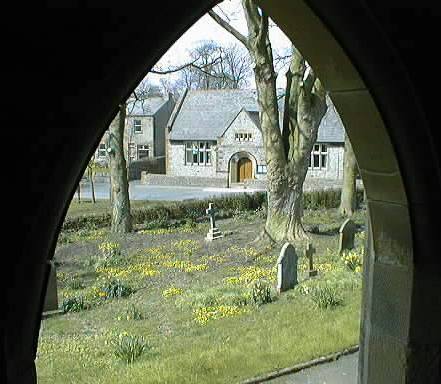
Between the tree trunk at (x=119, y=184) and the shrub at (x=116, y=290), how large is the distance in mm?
4445

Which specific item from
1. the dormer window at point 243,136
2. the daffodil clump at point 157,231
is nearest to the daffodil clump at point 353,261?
the daffodil clump at point 157,231

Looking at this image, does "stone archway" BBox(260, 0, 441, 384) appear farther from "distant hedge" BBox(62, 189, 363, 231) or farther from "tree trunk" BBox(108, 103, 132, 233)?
"distant hedge" BBox(62, 189, 363, 231)

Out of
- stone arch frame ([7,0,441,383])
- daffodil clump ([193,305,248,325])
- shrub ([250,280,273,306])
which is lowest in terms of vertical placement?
daffodil clump ([193,305,248,325])

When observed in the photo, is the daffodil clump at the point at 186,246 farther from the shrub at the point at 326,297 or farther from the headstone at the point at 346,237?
the shrub at the point at 326,297

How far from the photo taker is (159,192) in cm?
2147

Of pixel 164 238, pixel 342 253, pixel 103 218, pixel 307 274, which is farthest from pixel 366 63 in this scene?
pixel 103 218

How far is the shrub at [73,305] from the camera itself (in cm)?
630

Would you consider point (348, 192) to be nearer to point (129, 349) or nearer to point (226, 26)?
point (226, 26)

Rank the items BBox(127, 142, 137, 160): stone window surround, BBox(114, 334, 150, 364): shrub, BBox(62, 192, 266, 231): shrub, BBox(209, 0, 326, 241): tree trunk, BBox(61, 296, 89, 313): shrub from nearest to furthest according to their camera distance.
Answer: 1. BBox(114, 334, 150, 364): shrub
2. BBox(61, 296, 89, 313): shrub
3. BBox(209, 0, 326, 241): tree trunk
4. BBox(62, 192, 266, 231): shrub
5. BBox(127, 142, 137, 160): stone window surround

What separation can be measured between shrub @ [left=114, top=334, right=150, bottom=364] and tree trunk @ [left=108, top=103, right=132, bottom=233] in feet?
22.2

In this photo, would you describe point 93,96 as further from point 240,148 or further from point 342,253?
point 240,148

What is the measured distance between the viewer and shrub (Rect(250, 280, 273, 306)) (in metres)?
6.32

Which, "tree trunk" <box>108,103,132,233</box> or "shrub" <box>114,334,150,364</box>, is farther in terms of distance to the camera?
"tree trunk" <box>108,103,132,233</box>

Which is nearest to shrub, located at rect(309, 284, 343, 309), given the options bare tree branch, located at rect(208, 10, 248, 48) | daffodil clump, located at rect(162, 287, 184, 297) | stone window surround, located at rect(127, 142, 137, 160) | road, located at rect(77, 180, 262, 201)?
daffodil clump, located at rect(162, 287, 184, 297)
